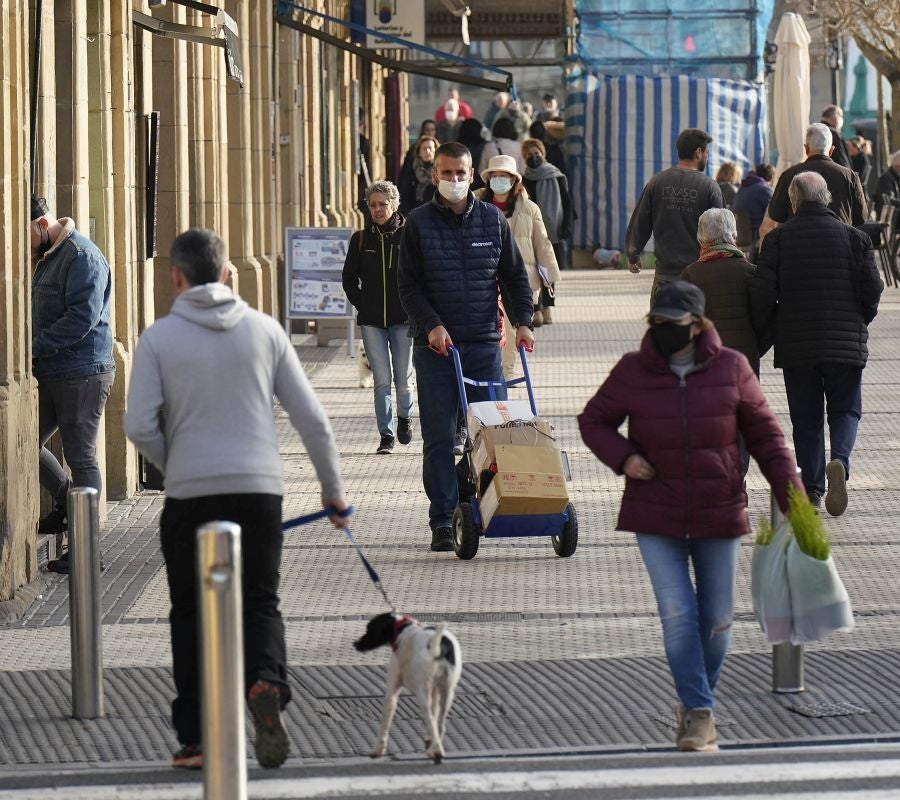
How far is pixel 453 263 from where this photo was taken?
31.9 ft

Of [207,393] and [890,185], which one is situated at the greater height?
[890,185]

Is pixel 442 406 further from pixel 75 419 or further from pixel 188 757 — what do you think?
pixel 188 757

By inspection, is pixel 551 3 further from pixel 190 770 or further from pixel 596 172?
pixel 190 770

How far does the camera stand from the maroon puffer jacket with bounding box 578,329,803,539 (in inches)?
246

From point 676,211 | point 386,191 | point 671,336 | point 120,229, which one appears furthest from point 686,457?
point 386,191

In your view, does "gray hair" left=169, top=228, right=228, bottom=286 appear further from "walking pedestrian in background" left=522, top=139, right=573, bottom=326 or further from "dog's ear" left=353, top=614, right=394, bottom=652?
"walking pedestrian in background" left=522, top=139, right=573, bottom=326

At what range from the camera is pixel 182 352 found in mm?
5930

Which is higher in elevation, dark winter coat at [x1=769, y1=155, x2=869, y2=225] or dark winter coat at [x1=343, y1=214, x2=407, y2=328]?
dark winter coat at [x1=769, y1=155, x2=869, y2=225]

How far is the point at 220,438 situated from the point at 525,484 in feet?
11.9

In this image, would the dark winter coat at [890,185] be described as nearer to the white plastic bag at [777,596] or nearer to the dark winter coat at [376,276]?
the dark winter coat at [376,276]

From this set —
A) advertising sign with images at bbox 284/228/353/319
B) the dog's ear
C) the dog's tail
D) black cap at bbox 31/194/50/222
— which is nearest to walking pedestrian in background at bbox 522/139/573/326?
advertising sign with images at bbox 284/228/353/319

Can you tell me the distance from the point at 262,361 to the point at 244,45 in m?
13.3

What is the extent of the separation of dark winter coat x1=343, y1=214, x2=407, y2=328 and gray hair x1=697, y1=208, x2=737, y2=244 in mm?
3513

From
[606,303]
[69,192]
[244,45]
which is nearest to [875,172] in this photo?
[606,303]
